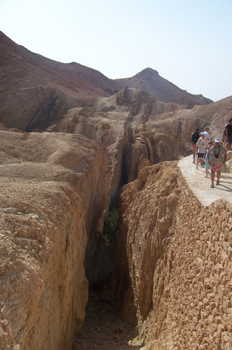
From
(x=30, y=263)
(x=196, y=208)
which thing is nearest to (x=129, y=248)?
(x=196, y=208)

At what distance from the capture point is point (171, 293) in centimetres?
751

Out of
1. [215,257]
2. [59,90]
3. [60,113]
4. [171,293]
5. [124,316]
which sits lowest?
[124,316]

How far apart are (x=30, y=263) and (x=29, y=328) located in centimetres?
94

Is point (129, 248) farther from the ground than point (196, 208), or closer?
closer

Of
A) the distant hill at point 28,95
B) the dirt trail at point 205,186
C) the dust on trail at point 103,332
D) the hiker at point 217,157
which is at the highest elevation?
the distant hill at point 28,95

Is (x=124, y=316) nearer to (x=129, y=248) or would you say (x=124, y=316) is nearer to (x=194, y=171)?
(x=129, y=248)

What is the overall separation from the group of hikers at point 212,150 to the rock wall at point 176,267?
0.92 metres

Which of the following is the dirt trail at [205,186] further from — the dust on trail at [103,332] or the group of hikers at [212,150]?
the dust on trail at [103,332]

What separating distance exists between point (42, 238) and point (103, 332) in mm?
5321

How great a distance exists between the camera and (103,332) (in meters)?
9.93

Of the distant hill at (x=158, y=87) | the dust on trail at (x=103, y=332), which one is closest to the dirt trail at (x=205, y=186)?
the dust on trail at (x=103, y=332)

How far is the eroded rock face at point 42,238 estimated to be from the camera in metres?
4.79

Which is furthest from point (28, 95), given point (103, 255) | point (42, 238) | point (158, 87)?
point (158, 87)

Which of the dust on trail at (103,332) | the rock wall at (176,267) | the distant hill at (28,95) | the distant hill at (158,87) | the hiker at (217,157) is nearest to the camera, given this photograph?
the rock wall at (176,267)
